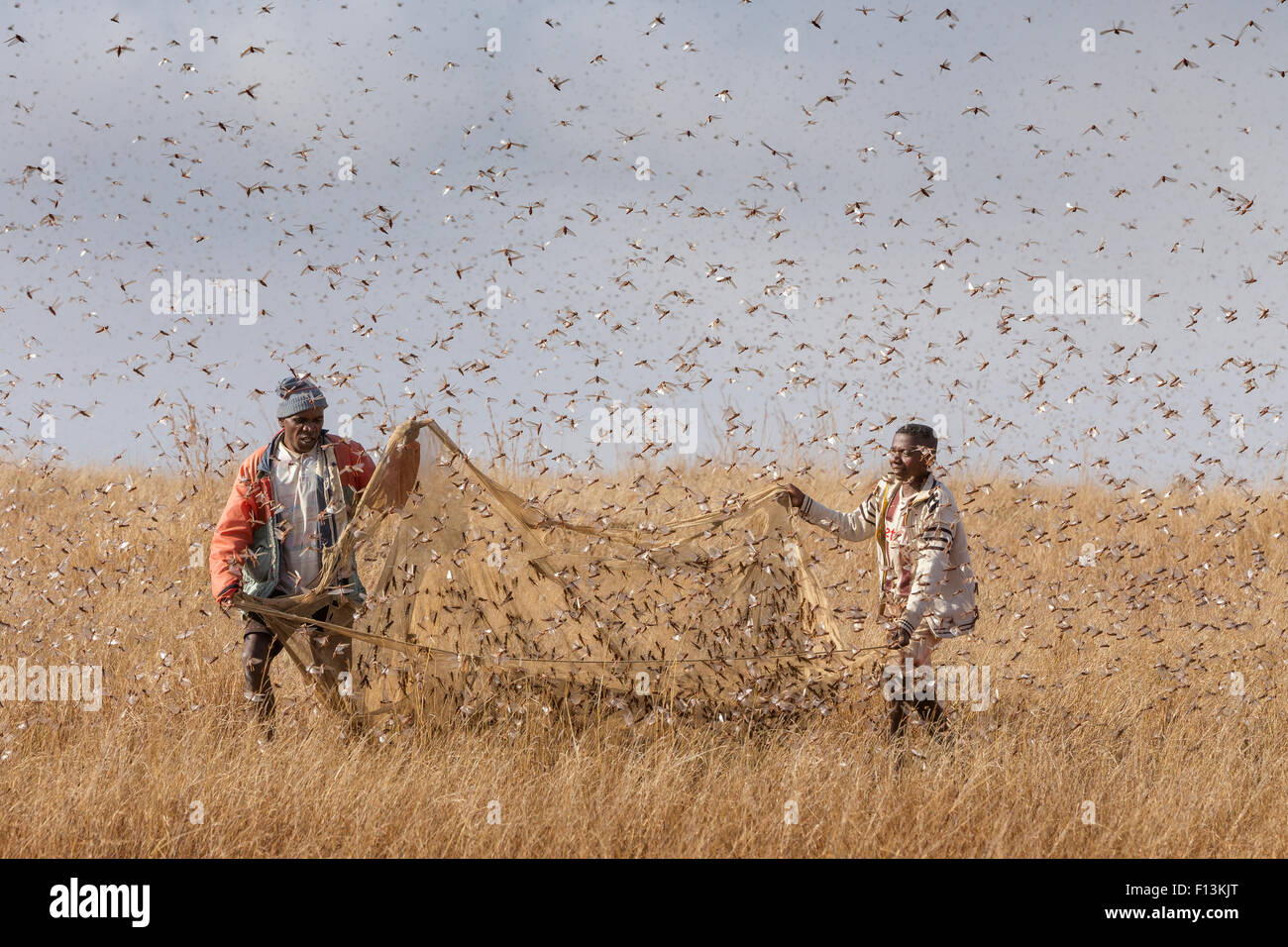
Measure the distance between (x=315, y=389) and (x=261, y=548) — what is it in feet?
2.98

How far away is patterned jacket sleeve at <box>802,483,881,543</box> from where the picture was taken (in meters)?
6.04

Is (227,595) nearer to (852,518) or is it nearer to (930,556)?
(852,518)

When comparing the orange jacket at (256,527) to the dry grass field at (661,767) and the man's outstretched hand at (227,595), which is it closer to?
the man's outstretched hand at (227,595)

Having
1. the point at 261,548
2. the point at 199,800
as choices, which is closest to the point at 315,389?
the point at 261,548

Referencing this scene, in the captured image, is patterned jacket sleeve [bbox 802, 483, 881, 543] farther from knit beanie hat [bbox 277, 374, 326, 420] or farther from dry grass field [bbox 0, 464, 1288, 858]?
knit beanie hat [bbox 277, 374, 326, 420]

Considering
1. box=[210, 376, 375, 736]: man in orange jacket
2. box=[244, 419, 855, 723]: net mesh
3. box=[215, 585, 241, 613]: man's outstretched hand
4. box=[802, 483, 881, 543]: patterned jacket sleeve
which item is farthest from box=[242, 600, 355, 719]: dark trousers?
box=[802, 483, 881, 543]: patterned jacket sleeve

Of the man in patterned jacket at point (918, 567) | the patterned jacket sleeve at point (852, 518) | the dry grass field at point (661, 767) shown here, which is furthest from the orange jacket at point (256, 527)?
the man in patterned jacket at point (918, 567)

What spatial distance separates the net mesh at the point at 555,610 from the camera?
5578 millimetres

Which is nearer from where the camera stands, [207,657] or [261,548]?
[261,548]

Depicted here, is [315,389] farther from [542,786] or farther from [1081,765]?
[1081,765]

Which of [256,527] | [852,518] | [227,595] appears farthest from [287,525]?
[852,518]

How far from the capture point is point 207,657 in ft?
22.9

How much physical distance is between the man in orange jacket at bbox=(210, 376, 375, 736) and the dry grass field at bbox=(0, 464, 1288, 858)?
1.48ft

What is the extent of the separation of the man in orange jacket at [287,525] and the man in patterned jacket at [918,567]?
9.45 feet
